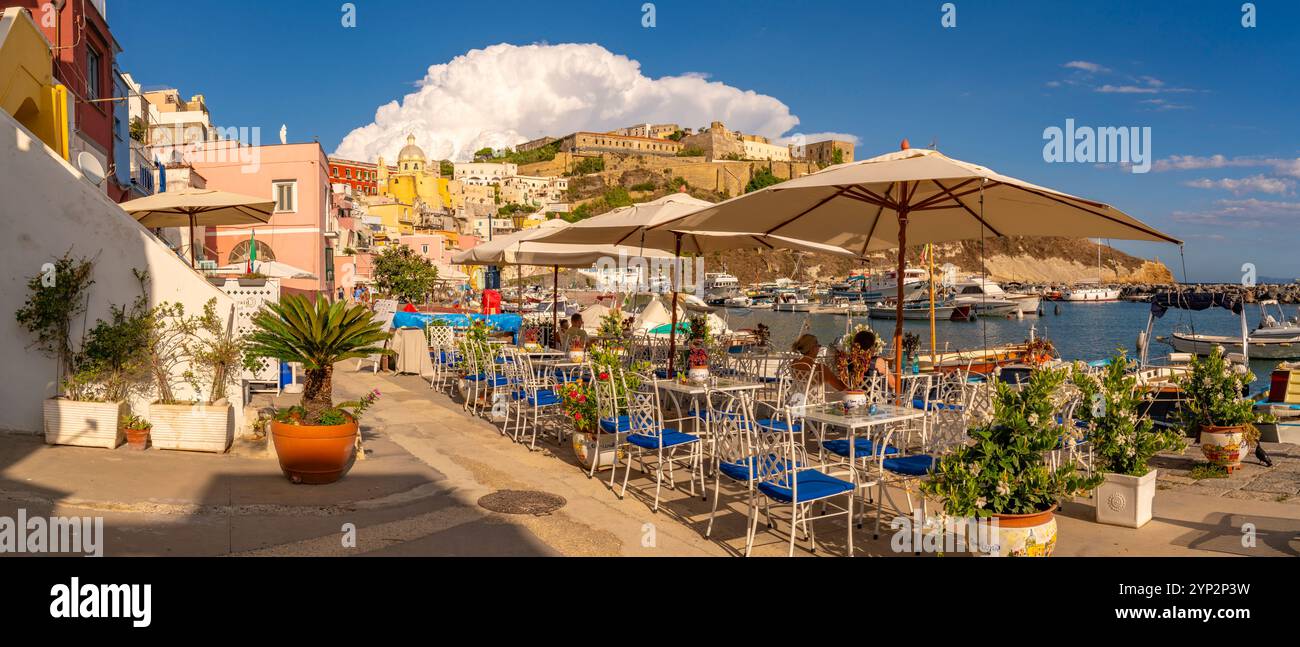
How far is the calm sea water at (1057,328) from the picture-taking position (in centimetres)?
4247

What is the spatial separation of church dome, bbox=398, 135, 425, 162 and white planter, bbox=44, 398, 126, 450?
111 m

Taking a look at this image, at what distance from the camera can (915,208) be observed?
21.1ft

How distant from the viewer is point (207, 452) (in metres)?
6.48

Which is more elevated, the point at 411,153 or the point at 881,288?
the point at 411,153

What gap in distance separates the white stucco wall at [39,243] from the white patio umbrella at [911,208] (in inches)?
194

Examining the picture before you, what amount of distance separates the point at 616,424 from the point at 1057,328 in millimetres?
64851

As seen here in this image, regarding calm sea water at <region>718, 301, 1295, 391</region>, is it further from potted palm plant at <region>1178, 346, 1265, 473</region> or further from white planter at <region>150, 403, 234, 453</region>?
white planter at <region>150, 403, 234, 453</region>

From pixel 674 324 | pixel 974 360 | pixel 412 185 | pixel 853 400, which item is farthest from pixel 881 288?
pixel 853 400

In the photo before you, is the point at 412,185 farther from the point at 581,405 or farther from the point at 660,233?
the point at 581,405

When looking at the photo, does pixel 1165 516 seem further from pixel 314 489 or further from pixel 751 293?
pixel 751 293

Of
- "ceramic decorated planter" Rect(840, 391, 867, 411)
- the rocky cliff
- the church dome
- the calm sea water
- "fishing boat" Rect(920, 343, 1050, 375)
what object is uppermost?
the church dome

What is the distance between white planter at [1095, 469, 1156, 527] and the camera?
4.93 meters

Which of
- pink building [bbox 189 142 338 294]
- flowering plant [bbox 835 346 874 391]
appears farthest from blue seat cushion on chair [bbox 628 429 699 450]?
pink building [bbox 189 142 338 294]

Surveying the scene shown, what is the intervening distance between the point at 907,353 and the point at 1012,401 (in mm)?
5668
